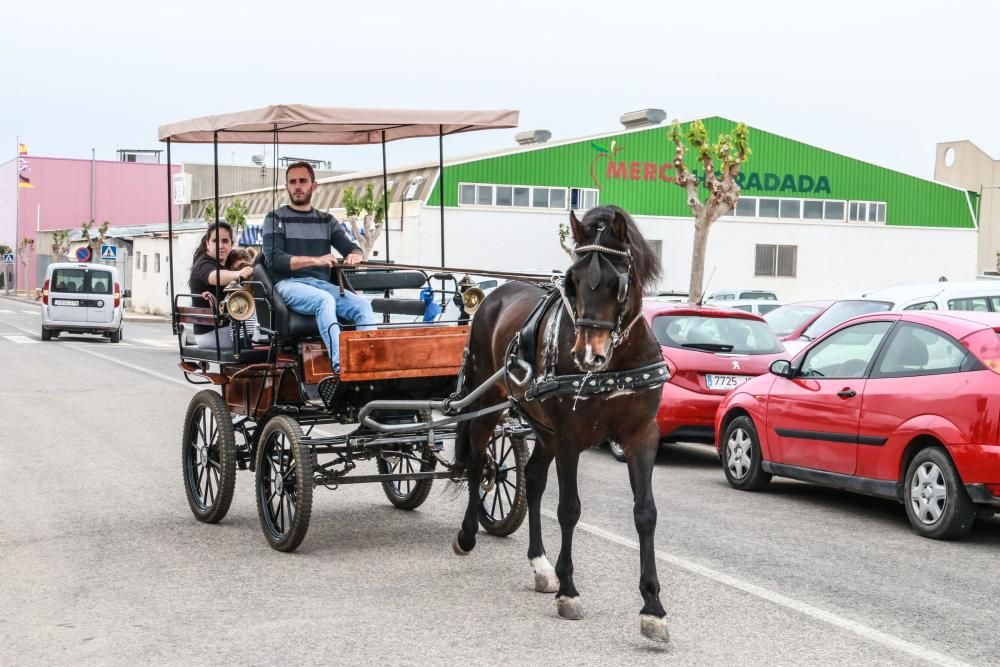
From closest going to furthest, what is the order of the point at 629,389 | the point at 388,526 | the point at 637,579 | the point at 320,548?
the point at 629,389 < the point at 637,579 < the point at 320,548 < the point at 388,526

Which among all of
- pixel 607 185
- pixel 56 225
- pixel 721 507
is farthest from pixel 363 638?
pixel 56 225

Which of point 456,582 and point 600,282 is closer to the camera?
point 600,282

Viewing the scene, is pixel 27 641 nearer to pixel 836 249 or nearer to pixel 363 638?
pixel 363 638

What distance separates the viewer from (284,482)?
7.84 meters

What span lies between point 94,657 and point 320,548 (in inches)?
97.1

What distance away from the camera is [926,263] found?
189 feet

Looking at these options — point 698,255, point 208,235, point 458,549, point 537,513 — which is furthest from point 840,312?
point 698,255

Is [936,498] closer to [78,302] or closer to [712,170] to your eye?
[712,170]

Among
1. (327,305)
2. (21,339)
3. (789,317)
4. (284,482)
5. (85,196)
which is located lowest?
(21,339)

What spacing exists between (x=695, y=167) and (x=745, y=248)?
4008mm

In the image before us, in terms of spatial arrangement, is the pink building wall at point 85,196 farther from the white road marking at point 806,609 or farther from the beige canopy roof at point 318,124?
the white road marking at point 806,609

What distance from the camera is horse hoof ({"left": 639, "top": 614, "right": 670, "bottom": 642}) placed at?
227 inches

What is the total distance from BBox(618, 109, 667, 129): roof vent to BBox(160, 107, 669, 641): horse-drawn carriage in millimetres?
44856

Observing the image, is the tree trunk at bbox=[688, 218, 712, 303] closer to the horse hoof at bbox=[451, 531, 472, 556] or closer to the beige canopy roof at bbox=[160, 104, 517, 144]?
the beige canopy roof at bbox=[160, 104, 517, 144]
